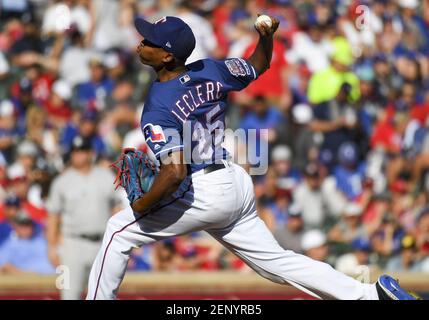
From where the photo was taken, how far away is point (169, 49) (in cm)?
578

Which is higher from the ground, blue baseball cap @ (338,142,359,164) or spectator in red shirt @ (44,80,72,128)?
spectator in red shirt @ (44,80,72,128)

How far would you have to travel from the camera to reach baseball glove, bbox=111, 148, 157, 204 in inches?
229

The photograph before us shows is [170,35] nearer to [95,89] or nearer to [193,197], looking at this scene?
[193,197]

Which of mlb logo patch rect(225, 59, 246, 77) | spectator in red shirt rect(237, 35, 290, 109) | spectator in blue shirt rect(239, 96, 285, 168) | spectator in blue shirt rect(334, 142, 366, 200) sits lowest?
mlb logo patch rect(225, 59, 246, 77)

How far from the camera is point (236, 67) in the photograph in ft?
20.1

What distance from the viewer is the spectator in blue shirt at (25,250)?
31.6 feet

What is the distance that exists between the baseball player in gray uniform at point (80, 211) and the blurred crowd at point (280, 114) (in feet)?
3.90

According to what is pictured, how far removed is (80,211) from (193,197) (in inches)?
109

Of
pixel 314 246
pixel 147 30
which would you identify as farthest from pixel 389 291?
pixel 314 246

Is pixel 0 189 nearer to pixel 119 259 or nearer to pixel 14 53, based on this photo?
pixel 14 53

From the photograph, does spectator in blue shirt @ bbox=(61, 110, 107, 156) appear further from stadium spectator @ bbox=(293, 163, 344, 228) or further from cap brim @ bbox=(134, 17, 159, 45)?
cap brim @ bbox=(134, 17, 159, 45)

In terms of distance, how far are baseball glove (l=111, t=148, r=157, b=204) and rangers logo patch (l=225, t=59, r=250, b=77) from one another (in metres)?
0.74

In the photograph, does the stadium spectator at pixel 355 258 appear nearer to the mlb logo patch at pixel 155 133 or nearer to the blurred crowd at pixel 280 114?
the blurred crowd at pixel 280 114

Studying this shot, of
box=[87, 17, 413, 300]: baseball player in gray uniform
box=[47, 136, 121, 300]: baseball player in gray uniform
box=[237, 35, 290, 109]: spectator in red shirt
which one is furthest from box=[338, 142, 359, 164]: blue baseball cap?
box=[87, 17, 413, 300]: baseball player in gray uniform
